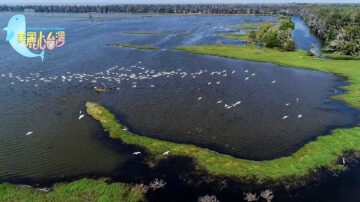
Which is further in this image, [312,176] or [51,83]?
[51,83]

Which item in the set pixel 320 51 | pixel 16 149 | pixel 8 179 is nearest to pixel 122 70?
pixel 16 149

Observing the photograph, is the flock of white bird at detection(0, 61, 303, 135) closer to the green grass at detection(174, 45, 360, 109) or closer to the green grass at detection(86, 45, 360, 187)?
the green grass at detection(86, 45, 360, 187)

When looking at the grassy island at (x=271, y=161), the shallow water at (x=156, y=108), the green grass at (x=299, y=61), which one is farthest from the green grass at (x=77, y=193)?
the green grass at (x=299, y=61)

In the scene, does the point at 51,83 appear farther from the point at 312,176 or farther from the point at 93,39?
the point at 93,39

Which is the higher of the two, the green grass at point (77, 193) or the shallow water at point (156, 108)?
the shallow water at point (156, 108)
